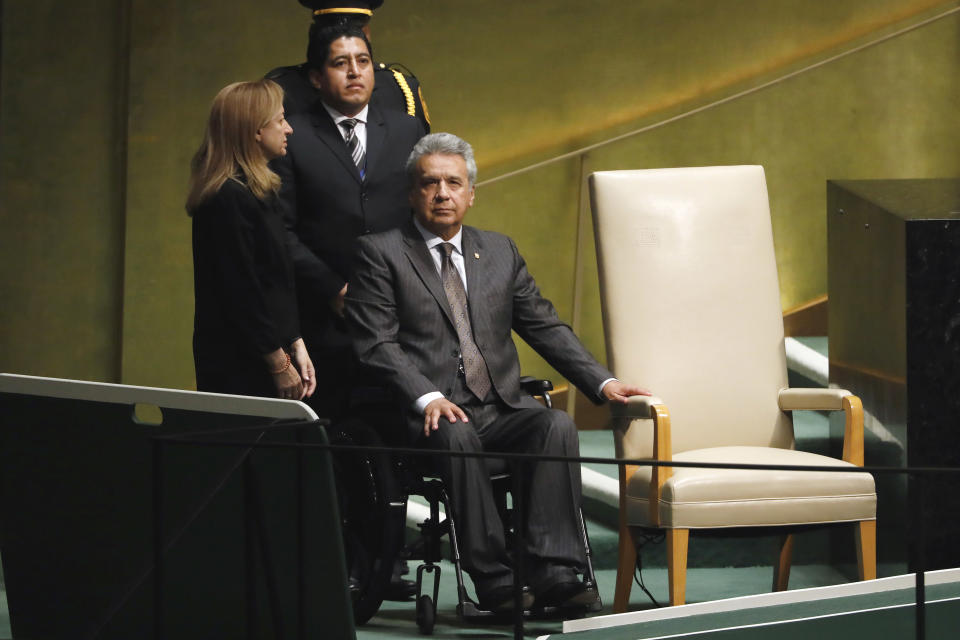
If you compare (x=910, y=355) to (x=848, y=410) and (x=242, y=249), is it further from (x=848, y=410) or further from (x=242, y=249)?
(x=242, y=249)

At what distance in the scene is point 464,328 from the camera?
307cm

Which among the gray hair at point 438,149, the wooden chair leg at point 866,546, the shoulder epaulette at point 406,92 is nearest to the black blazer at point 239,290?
the gray hair at point 438,149

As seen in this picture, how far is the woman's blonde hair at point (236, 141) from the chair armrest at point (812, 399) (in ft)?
4.09

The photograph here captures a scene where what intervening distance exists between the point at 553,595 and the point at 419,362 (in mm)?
563

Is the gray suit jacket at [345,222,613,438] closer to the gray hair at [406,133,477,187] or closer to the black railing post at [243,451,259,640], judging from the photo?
the gray hair at [406,133,477,187]

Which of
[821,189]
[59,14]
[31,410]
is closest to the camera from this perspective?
[31,410]

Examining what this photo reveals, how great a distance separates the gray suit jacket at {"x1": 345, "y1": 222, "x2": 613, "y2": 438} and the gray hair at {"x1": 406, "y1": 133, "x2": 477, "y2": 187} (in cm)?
13

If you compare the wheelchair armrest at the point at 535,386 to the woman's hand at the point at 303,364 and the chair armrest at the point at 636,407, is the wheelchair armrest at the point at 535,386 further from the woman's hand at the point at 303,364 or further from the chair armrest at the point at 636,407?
the woman's hand at the point at 303,364

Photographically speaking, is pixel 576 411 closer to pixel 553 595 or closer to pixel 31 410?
pixel 553 595

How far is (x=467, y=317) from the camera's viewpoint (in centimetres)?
308

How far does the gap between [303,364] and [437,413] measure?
346 mm

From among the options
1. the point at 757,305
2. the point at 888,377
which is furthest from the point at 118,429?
the point at 888,377

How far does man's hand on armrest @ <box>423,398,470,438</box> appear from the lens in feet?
9.39

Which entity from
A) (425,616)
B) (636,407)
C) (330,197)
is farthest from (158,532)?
(330,197)
